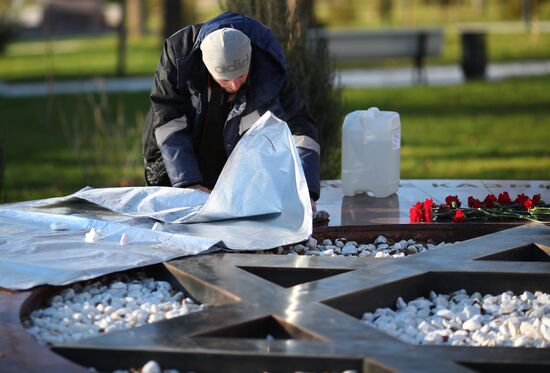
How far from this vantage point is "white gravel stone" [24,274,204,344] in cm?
329

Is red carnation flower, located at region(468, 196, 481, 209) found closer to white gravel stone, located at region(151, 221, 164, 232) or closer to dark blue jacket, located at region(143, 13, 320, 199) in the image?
dark blue jacket, located at region(143, 13, 320, 199)

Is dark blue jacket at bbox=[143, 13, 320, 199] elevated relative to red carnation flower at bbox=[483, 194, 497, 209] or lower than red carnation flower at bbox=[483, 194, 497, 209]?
elevated

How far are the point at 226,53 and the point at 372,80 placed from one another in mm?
9212

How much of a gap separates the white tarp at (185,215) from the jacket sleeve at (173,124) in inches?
3.8

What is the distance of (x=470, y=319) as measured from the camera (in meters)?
3.40

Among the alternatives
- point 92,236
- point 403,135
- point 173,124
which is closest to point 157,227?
point 92,236

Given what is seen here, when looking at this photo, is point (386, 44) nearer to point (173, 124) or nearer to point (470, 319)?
point (173, 124)

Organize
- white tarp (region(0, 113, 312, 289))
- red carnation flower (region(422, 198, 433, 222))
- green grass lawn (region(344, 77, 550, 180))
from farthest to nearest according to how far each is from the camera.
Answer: green grass lawn (region(344, 77, 550, 180)), red carnation flower (region(422, 198, 433, 222)), white tarp (region(0, 113, 312, 289))

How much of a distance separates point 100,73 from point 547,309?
1187 centimetres

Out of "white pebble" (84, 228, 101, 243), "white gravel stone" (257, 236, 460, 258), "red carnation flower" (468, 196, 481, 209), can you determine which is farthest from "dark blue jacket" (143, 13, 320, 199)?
"red carnation flower" (468, 196, 481, 209)

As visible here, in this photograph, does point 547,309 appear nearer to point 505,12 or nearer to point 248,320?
point 248,320

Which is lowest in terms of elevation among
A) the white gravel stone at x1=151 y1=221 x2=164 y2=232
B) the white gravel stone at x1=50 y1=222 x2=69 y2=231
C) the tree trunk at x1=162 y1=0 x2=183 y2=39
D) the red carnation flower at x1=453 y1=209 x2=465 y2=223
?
the white gravel stone at x1=50 y1=222 x2=69 y2=231

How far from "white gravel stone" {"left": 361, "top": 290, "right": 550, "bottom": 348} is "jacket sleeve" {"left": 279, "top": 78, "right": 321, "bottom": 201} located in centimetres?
101

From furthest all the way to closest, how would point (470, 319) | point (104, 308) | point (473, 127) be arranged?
1. point (473, 127)
2. point (104, 308)
3. point (470, 319)
